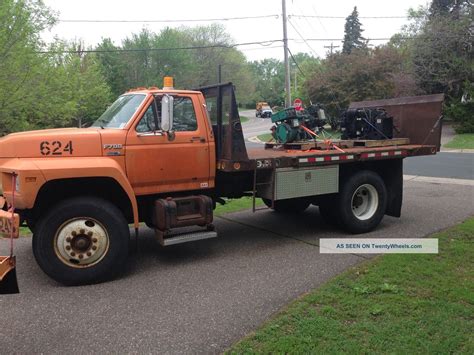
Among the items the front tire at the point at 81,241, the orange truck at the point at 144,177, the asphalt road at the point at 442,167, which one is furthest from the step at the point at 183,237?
the asphalt road at the point at 442,167

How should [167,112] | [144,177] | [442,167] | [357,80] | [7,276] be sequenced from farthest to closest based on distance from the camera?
[357,80] → [442,167] → [144,177] → [167,112] → [7,276]

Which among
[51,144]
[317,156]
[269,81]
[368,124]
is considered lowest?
[317,156]

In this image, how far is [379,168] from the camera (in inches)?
320

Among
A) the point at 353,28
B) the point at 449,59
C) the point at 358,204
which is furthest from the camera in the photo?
the point at 353,28

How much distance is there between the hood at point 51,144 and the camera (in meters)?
5.33

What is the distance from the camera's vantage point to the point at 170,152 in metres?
5.95

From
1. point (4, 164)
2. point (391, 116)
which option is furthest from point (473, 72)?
point (4, 164)

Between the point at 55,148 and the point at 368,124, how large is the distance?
17.7ft

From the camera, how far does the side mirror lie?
5.65m

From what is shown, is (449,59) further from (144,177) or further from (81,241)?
(81,241)

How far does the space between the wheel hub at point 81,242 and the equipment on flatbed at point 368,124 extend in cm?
509

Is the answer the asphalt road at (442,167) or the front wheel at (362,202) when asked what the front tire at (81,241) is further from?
the asphalt road at (442,167)

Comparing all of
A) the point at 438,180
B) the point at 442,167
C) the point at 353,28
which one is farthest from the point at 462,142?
the point at 353,28

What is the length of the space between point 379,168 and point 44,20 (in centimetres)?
1374
